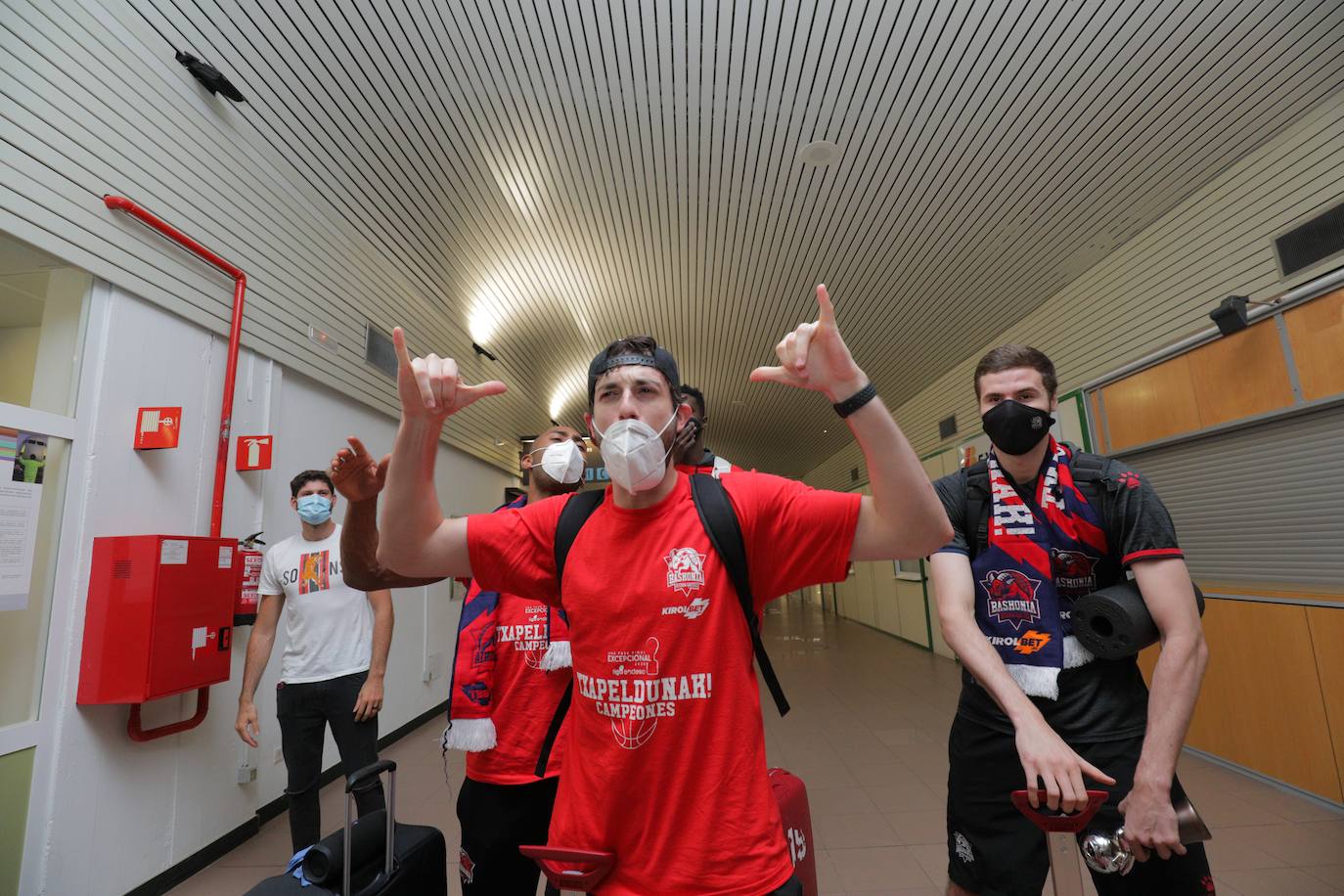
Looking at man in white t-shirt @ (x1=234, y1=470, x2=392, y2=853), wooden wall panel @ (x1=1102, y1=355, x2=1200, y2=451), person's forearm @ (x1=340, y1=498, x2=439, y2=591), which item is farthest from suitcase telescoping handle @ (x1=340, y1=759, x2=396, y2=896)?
wooden wall panel @ (x1=1102, y1=355, x2=1200, y2=451)

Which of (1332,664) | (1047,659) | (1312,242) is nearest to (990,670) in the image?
(1047,659)

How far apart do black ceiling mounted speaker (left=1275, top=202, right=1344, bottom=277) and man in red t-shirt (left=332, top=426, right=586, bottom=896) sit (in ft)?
15.1

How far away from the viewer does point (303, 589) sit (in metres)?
2.95

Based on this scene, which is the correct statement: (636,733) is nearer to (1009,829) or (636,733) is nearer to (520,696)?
(520,696)

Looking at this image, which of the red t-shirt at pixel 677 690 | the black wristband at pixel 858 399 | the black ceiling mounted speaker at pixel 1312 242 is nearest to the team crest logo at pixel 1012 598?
the red t-shirt at pixel 677 690

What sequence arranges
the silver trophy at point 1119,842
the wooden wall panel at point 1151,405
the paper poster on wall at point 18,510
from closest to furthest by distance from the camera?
the silver trophy at point 1119,842
the paper poster on wall at point 18,510
the wooden wall panel at point 1151,405

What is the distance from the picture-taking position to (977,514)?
1.62m

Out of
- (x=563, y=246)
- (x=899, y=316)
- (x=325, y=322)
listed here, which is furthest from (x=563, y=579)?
(x=899, y=316)

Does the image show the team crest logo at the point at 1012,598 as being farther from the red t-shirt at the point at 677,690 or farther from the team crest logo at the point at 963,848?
the red t-shirt at the point at 677,690

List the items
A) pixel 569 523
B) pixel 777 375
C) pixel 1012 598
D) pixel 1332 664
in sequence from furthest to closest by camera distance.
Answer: pixel 1332 664 < pixel 1012 598 < pixel 569 523 < pixel 777 375

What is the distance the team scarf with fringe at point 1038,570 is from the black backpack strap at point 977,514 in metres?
0.02

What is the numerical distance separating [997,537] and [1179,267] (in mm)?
4496

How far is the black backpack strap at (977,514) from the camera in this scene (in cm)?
160

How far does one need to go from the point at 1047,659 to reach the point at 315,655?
3.01 metres
